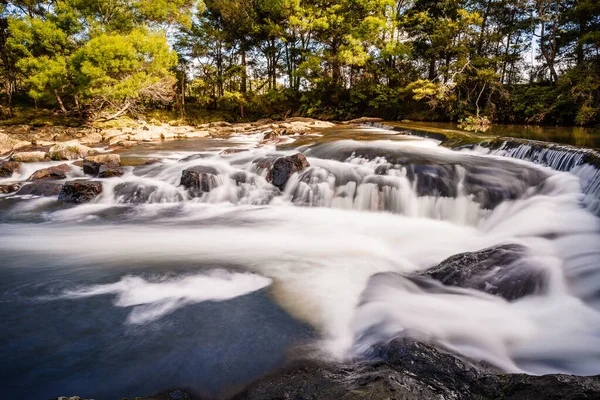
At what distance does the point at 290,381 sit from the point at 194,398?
2.16 ft

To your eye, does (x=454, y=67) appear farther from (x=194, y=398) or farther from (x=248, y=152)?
(x=194, y=398)

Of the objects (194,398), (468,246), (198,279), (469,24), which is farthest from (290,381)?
(469,24)

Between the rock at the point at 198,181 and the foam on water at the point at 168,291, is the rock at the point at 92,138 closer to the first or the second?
the rock at the point at 198,181

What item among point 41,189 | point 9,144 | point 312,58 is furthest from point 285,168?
point 312,58

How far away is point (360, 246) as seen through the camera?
5297 mm

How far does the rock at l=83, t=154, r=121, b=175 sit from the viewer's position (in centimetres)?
934

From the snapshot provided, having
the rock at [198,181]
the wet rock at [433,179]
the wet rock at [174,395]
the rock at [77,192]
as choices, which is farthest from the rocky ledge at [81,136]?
the wet rock at [174,395]

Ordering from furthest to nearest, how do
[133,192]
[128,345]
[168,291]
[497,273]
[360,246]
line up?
[133,192]
[360,246]
[168,291]
[497,273]
[128,345]

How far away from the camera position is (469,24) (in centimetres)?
1920

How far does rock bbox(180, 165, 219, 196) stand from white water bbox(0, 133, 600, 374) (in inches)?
7.6

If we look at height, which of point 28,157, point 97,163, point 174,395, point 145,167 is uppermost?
point 28,157

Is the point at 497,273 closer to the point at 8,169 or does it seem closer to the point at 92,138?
the point at 8,169

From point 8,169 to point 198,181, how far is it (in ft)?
19.4

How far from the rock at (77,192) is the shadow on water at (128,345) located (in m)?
4.12
